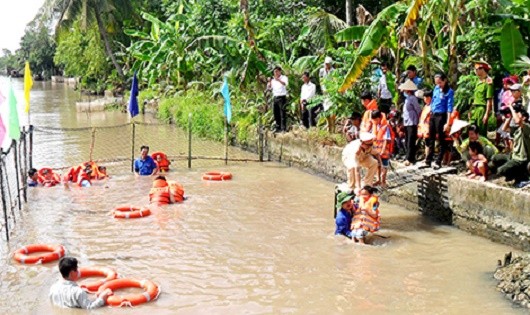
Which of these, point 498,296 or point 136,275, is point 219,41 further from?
point 498,296

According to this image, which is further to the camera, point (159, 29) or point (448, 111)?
point (159, 29)

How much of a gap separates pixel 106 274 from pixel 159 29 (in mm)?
20862

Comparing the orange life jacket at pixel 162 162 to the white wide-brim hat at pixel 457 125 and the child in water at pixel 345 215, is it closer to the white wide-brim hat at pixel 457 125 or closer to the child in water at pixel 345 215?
the child in water at pixel 345 215

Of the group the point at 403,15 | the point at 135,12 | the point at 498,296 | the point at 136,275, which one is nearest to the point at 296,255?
the point at 136,275

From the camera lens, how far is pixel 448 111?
11.2 m

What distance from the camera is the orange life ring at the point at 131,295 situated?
7504mm

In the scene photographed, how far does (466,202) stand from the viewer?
10.4m

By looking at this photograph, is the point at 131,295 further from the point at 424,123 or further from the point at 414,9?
the point at 414,9

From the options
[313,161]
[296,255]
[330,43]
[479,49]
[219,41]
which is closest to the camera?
[296,255]

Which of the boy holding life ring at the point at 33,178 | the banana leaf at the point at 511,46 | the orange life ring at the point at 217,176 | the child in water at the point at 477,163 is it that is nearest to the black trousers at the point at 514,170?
the child in water at the point at 477,163

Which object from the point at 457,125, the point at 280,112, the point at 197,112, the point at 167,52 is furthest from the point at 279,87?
the point at 167,52

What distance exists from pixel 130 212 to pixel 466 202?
623 centimetres

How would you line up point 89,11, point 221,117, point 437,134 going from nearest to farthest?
point 437,134
point 221,117
point 89,11

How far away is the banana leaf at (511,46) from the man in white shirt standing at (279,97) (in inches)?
258
